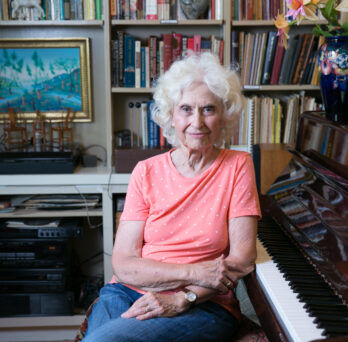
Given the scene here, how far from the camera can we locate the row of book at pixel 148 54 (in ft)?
8.32

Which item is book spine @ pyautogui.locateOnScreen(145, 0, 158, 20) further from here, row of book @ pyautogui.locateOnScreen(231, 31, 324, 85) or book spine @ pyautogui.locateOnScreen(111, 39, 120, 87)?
row of book @ pyautogui.locateOnScreen(231, 31, 324, 85)

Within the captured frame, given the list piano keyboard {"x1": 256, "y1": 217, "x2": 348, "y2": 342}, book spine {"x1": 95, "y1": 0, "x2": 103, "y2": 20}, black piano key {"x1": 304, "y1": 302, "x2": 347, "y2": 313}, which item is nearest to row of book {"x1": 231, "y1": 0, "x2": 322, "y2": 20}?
book spine {"x1": 95, "y1": 0, "x2": 103, "y2": 20}

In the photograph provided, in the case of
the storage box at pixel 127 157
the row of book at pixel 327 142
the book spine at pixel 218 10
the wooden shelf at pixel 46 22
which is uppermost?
the book spine at pixel 218 10

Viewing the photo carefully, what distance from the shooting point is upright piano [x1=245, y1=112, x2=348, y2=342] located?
1.01 m

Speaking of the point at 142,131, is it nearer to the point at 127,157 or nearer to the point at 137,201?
the point at 127,157

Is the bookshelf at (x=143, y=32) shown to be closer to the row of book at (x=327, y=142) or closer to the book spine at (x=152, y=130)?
the book spine at (x=152, y=130)

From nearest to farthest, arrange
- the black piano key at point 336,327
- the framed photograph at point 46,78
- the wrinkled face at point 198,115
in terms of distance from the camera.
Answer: the black piano key at point 336,327
the wrinkled face at point 198,115
the framed photograph at point 46,78

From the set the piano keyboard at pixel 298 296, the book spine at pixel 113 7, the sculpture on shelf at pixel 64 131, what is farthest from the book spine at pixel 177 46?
the piano keyboard at pixel 298 296

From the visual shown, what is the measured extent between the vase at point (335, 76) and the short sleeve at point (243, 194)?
347mm

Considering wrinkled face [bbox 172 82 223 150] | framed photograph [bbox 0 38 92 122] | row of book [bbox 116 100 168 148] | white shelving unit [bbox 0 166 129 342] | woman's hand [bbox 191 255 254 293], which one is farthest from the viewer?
framed photograph [bbox 0 38 92 122]

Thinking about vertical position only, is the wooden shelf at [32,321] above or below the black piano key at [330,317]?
below

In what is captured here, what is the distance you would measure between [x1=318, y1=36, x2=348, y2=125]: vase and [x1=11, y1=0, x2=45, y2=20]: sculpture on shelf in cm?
167

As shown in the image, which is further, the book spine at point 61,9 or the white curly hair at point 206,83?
the book spine at point 61,9

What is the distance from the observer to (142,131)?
2.63 m
